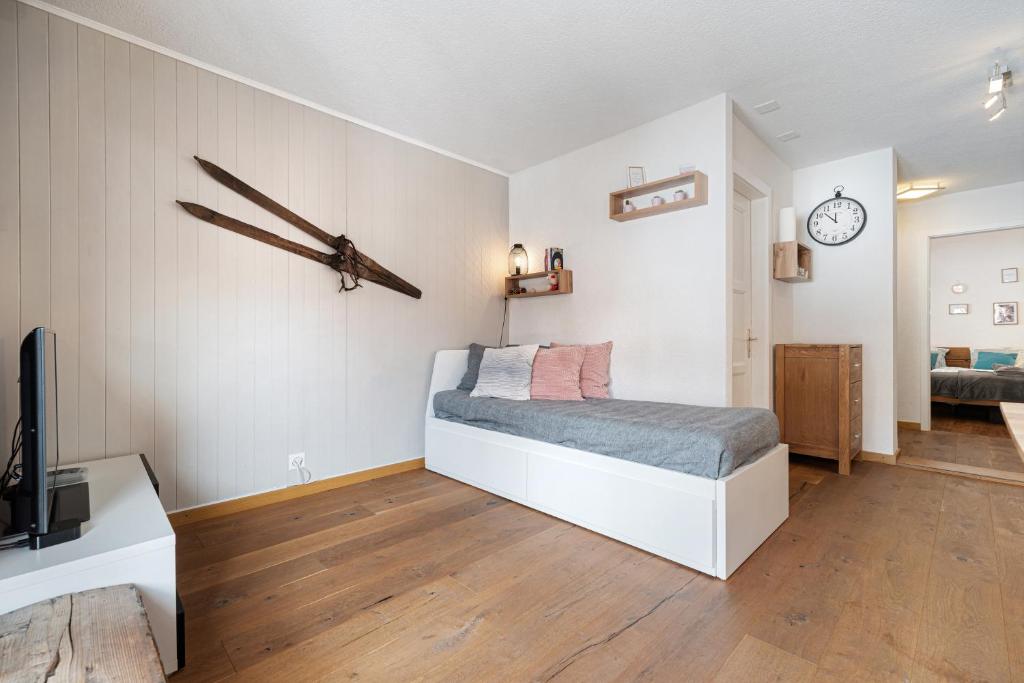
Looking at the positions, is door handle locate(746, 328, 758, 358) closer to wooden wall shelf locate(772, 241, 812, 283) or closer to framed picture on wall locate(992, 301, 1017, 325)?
wooden wall shelf locate(772, 241, 812, 283)

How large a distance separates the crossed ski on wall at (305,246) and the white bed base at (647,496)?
1242 millimetres

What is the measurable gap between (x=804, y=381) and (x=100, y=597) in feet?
13.2

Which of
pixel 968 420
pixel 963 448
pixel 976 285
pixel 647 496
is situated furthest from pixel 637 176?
pixel 976 285

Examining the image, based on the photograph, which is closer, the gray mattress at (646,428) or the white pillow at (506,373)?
the gray mattress at (646,428)

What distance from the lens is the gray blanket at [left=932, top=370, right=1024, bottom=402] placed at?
493cm

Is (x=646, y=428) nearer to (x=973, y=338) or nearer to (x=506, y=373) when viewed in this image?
(x=506, y=373)

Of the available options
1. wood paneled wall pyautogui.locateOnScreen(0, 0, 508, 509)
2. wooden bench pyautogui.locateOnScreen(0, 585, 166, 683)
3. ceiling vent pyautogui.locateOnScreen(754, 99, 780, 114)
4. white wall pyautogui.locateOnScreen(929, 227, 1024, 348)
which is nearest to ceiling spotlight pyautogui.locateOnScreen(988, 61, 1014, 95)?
ceiling vent pyautogui.locateOnScreen(754, 99, 780, 114)

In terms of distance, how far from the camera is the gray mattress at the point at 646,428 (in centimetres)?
190

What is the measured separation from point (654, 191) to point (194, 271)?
2.82 metres

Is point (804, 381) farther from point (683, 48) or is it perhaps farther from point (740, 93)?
point (683, 48)

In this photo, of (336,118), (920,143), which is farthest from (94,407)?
(920,143)

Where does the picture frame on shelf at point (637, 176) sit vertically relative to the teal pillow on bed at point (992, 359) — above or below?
above

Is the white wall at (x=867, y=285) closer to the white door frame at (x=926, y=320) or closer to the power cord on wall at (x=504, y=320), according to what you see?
the white door frame at (x=926, y=320)

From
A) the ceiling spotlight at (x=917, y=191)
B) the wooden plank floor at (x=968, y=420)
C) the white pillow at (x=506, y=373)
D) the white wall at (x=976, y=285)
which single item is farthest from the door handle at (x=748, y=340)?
the white wall at (x=976, y=285)
